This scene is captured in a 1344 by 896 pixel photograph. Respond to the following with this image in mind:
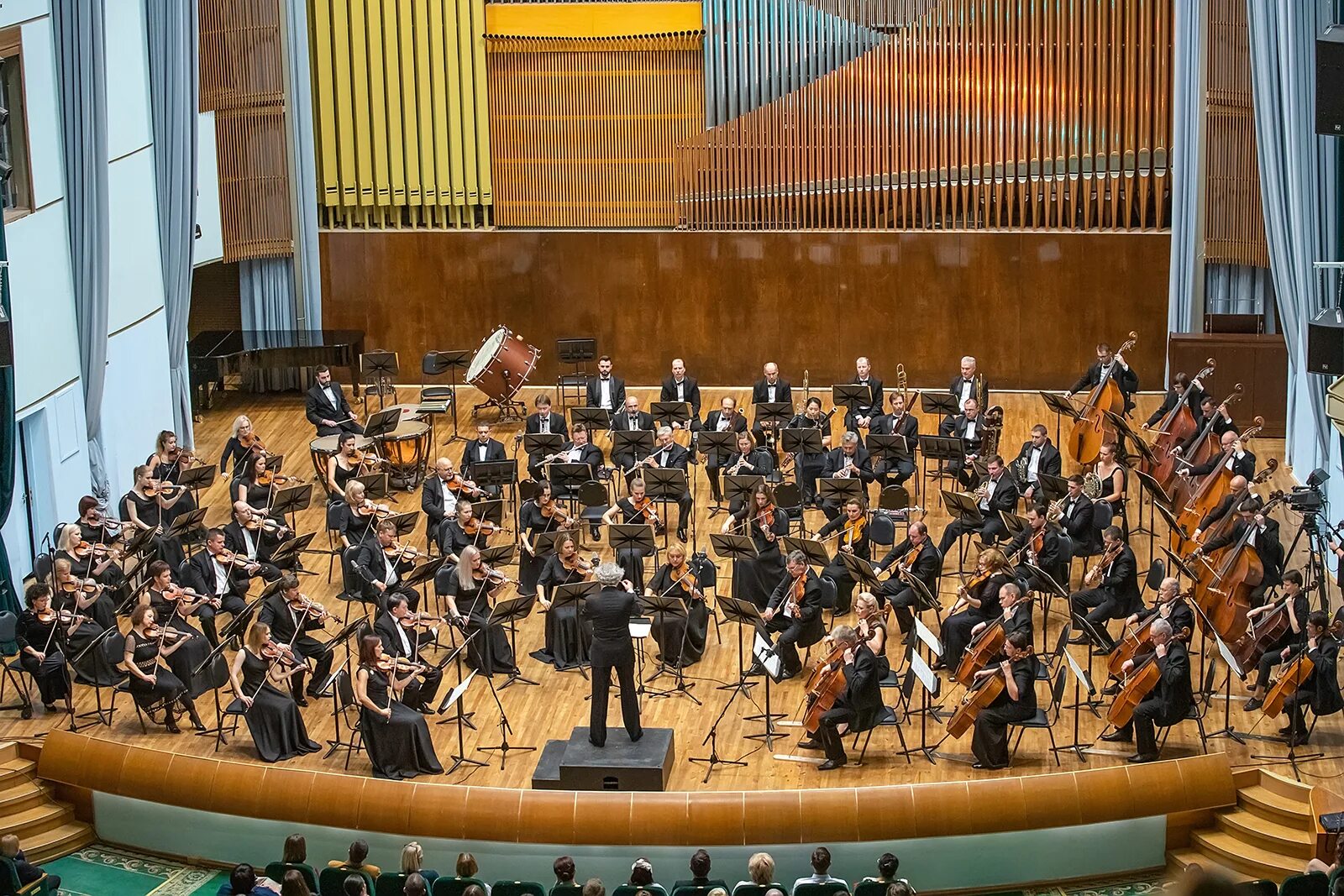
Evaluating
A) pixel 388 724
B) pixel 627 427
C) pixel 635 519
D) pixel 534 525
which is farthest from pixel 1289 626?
pixel 627 427

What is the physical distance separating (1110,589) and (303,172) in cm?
1093

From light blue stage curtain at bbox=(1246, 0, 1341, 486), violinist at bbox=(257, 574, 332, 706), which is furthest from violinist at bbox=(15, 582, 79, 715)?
light blue stage curtain at bbox=(1246, 0, 1341, 486)

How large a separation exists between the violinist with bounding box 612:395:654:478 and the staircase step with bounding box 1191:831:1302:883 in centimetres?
588

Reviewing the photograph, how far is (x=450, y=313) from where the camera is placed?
792 inches

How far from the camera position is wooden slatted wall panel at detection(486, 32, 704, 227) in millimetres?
19375

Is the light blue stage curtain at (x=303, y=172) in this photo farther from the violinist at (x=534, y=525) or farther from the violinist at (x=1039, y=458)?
the violinist at (x=1039, y=458)

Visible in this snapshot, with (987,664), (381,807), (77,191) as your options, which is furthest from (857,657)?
(77,191)

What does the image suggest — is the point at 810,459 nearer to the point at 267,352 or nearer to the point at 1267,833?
the point at 1267,833

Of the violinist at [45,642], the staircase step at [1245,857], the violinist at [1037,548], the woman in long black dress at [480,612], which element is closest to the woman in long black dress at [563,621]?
the woman in long black dress at [480,612]

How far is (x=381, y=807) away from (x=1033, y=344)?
10636mm

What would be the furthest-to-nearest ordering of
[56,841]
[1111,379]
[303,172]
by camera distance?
[303,172]
[1111,379]
[56,841]

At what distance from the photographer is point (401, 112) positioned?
1988 centimetres

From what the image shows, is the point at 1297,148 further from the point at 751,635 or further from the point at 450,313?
the point at 450,313

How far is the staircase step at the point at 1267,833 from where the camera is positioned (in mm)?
10383
